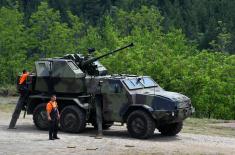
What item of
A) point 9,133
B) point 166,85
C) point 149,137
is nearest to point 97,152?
point 149,137

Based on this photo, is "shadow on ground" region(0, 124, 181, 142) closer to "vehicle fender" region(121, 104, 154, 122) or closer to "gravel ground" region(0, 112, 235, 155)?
"gravel ground" region(0, 112, 235, 155)

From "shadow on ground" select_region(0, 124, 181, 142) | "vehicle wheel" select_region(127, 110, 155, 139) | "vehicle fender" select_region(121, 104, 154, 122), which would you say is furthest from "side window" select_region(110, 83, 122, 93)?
"shadow on ground" select_region(0, 124, 181, 142)

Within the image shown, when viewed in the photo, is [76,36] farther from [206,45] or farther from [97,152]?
[97,152]

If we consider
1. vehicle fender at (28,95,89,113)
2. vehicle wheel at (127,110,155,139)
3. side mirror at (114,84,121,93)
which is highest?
side mirror at (114,84,121,93)

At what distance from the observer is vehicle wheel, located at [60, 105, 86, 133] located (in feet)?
76.4

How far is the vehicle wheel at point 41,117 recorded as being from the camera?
2409 centimetres

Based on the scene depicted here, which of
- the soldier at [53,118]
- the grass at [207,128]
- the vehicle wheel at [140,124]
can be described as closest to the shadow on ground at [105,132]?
the vehicle wheel at [140,124]

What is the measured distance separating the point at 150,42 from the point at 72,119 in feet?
126

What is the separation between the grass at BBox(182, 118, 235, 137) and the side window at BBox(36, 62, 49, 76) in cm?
594

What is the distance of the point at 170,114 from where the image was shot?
849 inches

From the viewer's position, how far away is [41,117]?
954 inches

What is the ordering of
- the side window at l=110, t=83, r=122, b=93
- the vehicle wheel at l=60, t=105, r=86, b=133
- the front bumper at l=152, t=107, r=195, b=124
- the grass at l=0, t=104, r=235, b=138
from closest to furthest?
the front bumper at l=152, t=107, r=195, b=124, the side window at l=110, t=83, r=122, b=93, the vehicle wheel at l=60, t=105, r=86, b=133, the grass at l=0, t=104, r=235, b=138

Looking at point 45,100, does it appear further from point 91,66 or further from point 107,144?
point 107,144

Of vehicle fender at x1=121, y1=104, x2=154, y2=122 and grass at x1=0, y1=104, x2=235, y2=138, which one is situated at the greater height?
vehicle fender at x1=121, y1=104, x2=154, y2=122
